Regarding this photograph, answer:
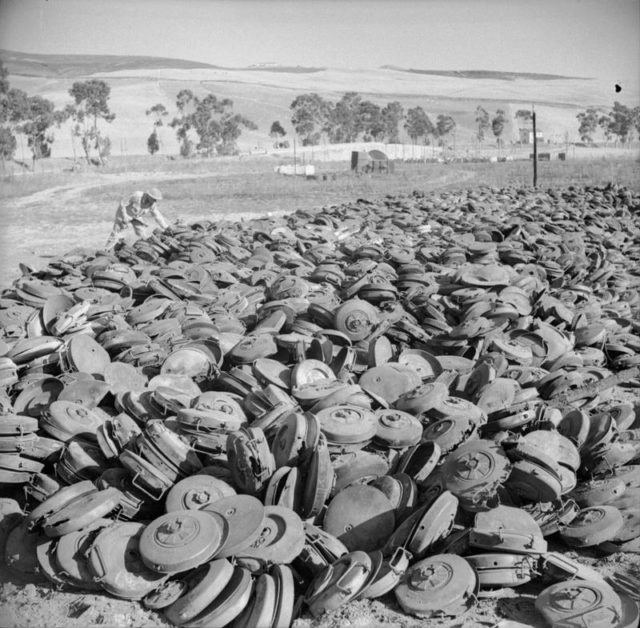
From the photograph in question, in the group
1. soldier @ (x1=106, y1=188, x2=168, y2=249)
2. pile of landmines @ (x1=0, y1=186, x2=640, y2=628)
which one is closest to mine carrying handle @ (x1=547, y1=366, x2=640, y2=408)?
pile of landmines @ (x1=0, y1=186, x2=640, y2=628)

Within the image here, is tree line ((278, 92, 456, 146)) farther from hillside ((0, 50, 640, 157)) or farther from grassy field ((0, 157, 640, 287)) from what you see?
grassy field ((0, 157, 640, 287))

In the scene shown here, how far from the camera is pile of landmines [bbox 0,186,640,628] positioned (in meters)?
3.87

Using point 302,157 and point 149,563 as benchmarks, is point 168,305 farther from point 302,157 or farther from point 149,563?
point 302,157

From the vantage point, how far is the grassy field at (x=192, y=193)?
17.0 metres

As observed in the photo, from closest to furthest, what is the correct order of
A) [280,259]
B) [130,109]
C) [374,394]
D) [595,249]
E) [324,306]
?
[374,394] < [324,306] < [280,259] < [595,249] < [130,109]

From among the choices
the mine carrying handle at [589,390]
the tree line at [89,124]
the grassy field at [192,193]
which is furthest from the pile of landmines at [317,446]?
the tree line at [89,124]

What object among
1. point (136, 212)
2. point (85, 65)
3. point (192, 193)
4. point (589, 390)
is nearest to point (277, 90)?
point (85, 65)

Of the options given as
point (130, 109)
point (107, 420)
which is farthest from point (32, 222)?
point (130, 109)

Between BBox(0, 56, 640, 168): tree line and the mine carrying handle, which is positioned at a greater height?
BBox(0, 56, 640, 168): tree line

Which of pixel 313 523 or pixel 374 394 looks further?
pixel 374 394

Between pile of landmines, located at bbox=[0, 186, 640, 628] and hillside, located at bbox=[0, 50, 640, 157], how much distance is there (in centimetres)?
7509

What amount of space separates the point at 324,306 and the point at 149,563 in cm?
436

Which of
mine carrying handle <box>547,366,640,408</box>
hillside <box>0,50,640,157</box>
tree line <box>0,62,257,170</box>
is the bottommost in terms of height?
mine carrying handle <box>547,366,640,408</box>

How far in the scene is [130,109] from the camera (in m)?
98.4
